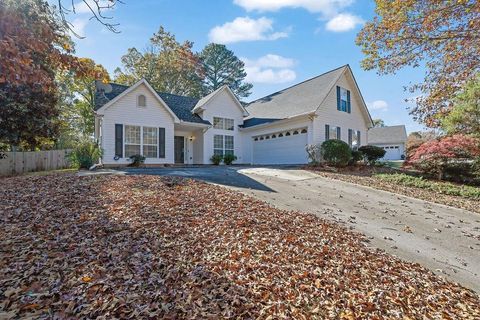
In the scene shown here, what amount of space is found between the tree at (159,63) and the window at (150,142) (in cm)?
1633

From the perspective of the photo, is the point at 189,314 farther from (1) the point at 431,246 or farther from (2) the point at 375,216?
(2) the point at 375,216

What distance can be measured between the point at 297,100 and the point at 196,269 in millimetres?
16996

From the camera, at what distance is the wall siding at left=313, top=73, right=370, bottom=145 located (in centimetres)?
1664

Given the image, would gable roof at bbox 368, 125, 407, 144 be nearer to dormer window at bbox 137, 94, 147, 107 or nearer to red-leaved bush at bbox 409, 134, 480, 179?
red-leaved bush at bbox 409, 134, 480, 179

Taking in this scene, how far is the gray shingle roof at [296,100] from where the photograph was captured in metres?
17.2

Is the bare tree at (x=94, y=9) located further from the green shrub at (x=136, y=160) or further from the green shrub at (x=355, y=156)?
the green shrub at (x=355, y=156)

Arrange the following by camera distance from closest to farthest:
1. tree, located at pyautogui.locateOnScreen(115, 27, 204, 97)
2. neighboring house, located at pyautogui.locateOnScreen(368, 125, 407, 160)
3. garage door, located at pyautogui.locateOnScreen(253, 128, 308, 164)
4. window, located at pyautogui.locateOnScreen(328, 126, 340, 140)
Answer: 1. garage door, located at pyautogui.locateOnScreen(253, 128, 308, 164)
2. window, located at pyautogui.locateOnScreen(328, 126, 340, 140)
3. tree, located at pyautogui.locateOnScreen(115, 27, 204, 97)
4. neighboring house, located at pyautogui.locateOnScreen(368, 125, 407, 160)

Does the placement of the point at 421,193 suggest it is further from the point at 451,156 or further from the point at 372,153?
the point at 372,153

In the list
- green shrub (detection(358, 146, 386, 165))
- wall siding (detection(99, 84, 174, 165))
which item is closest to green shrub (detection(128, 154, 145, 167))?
wall siding (detection(99, 84, 174, 165))

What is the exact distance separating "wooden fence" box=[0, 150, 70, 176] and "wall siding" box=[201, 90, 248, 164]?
8148 millimetres

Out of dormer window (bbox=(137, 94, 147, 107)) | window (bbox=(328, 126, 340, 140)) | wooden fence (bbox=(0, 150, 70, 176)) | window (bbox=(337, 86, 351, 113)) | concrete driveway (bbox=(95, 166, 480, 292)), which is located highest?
window (bbox=(337, 86, 351, 113))

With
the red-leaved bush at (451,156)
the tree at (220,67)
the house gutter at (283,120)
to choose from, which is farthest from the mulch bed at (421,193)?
the tree at (220,67)

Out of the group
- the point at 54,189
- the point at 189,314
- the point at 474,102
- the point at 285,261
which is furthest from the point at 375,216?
the point at 474,102

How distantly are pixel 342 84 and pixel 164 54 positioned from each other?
20.4m
